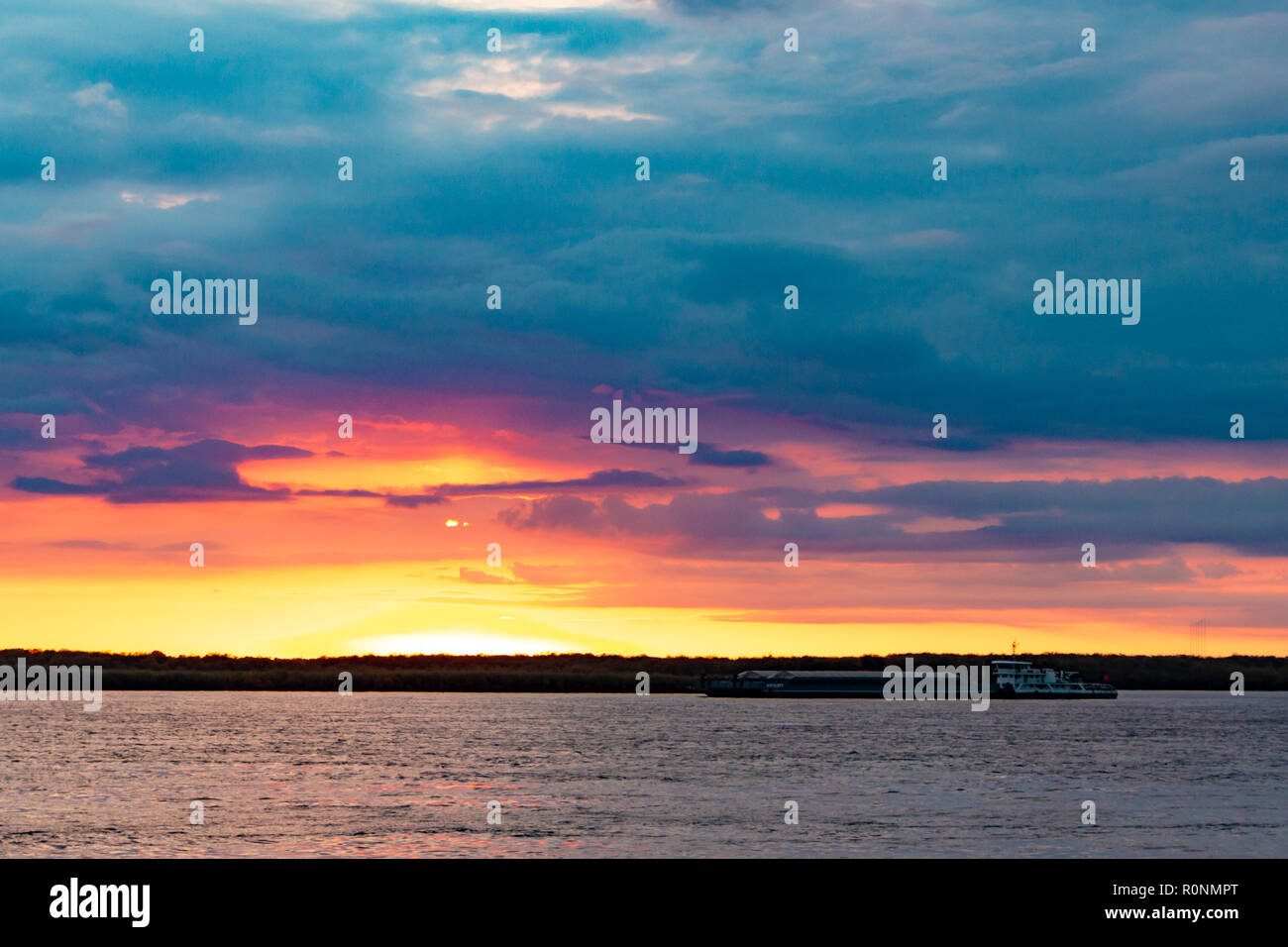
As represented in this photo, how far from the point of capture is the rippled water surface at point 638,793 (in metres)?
57.4

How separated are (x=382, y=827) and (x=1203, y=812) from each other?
44.2m

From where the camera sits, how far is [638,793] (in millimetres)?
78250

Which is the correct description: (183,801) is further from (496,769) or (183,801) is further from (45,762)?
(45,762)

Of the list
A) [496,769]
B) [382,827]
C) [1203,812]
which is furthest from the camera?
[496,769]

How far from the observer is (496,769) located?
3844 inches

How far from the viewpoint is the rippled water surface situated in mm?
57438
